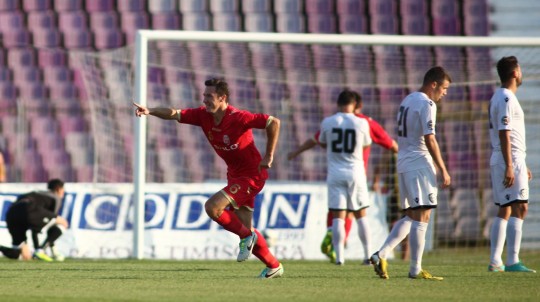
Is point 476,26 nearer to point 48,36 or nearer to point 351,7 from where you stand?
point 351,7

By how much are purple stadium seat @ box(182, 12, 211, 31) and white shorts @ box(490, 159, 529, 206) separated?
30.8ft

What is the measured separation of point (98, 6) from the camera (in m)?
17.8

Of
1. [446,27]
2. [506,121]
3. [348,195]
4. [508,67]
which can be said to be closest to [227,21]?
[446,27]

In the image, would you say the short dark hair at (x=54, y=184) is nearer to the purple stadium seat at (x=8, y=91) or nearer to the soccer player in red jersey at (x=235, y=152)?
Answer: the soccer player in red jersey at (x=235, y=152)

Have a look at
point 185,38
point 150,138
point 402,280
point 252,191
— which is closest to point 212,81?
point 252,191

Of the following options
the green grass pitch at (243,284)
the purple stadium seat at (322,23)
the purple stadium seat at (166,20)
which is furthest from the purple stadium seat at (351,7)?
the green grass pitch at (243,284)

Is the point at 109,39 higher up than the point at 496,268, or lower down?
higher up

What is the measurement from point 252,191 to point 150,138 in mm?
6338

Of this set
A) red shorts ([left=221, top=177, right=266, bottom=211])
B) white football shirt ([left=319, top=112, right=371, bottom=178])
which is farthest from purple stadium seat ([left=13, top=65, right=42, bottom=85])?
red shorts ([left=221, top=177, right=266, bottom=211])

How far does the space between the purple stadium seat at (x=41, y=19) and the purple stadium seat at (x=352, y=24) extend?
474 centimetres

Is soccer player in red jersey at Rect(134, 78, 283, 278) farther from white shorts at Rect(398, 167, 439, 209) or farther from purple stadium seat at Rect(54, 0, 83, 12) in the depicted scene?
purple stadium seat at Rect(54, 0, 83, 12)

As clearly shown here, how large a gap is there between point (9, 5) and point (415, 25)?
22.1 feet

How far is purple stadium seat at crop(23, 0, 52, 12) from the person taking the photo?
696 inches

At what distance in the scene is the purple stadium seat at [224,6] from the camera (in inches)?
706
